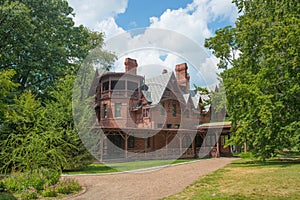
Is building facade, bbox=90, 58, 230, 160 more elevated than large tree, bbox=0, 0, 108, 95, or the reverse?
large tree, bbox=0, 0, 108, 95

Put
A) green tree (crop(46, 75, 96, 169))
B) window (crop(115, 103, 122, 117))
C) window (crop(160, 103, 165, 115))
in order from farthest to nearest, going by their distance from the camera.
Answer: window (crop(160, 103, 165, 115)) < window (crop(115, 103, 122, 117)) < green tree (crop(46, 75, 96, 169))

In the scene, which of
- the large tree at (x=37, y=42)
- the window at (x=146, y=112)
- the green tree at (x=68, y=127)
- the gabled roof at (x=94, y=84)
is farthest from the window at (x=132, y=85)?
the green tree at (x=68, y=127)

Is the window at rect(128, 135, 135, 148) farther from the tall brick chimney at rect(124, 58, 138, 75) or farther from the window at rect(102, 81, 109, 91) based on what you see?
the tall brick chimney at rect(124, 58, 138, 75)

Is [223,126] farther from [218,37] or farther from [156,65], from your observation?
[156,65]

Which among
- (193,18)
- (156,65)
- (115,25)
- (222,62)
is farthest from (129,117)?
(193,18)

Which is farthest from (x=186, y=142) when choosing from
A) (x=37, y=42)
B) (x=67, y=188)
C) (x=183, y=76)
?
(x=67, y=188)

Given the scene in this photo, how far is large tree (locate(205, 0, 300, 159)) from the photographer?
13.7 meters

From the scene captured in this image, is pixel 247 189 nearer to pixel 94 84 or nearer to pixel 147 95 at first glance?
pixel 147 95

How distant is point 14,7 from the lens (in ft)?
60.7

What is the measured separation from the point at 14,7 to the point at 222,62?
17.4 meters

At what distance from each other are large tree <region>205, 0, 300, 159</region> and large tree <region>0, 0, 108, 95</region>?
14.0 m

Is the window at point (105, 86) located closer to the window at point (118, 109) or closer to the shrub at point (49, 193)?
the window at point (118, 109)

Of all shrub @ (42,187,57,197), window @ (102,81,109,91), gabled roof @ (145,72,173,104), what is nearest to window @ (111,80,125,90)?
window @ (102,81,109,91)

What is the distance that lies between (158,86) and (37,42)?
1298 cm
